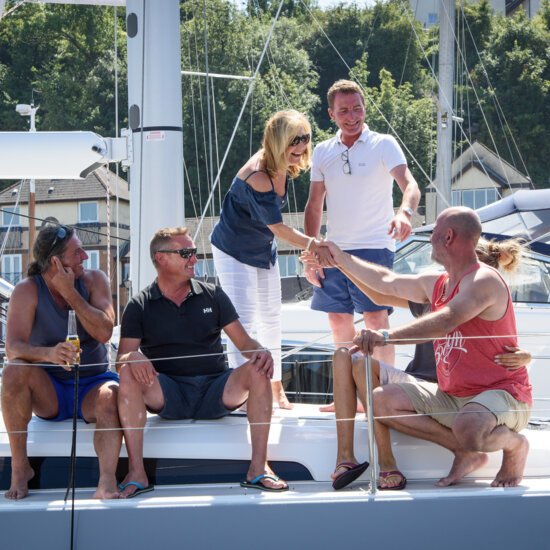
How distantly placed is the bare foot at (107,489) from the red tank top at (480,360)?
1379mm

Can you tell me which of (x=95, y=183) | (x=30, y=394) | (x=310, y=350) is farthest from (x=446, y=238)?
(x=95, y=183)

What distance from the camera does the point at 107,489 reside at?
3.77 m

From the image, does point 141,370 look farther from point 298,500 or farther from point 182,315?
point 298,500

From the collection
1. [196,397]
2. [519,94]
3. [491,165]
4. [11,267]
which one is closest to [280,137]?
[196,397]

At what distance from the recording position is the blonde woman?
14.7ft

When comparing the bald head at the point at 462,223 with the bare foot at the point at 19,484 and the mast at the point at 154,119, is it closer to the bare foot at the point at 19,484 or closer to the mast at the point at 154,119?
the mast at the point at 154,119

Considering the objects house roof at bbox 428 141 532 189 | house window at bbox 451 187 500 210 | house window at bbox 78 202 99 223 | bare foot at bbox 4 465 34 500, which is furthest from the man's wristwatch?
house window at bbox 451 187 500 210

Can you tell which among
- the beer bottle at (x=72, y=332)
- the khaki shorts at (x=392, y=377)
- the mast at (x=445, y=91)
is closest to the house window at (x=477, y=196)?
the mast at (x=445, y=91)

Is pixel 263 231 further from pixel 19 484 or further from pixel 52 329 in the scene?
pixel 19 484

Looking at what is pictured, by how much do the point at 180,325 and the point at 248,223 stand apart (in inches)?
29.7

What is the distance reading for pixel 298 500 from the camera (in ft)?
11.9

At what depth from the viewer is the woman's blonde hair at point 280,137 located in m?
4.44

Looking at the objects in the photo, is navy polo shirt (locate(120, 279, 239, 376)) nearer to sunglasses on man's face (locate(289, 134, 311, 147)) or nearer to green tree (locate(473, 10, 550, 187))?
sunglasses on man's face (locate(289, 134, 311, 147))

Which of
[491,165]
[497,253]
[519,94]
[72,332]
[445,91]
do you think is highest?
[519,94]
